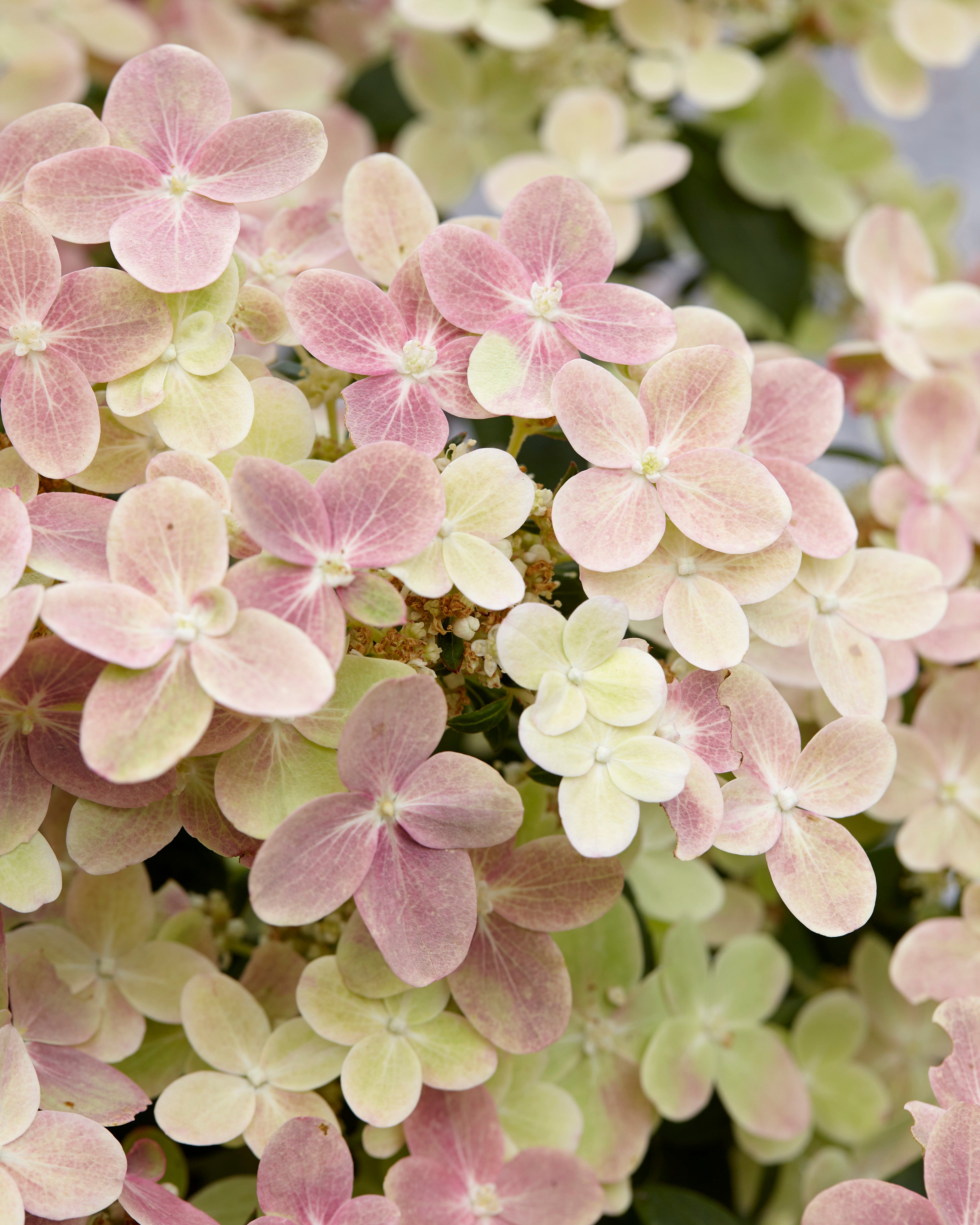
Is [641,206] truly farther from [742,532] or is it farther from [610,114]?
[742,532]

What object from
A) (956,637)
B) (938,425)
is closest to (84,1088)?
(956,637)

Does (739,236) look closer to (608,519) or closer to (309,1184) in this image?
(608,519)

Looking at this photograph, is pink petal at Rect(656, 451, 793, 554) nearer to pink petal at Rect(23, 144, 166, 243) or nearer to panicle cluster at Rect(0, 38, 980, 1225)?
panicle cluster at Rect(0, 38, 980, 1225)

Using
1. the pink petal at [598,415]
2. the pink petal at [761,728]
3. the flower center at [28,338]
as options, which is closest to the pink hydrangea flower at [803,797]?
the pink petal at [761,728]

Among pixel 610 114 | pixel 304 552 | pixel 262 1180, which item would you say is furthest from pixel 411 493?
pixel 610 114

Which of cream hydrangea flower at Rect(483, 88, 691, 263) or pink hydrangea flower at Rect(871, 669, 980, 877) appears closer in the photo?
pink hydrangea flower at Rect(871, 669, 980, 877)

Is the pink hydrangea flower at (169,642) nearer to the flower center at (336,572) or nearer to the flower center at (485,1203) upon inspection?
the flower center at (336,572)

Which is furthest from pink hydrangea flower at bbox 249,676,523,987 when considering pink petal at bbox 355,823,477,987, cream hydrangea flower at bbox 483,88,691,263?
cream hydrangea flower at bbox 483,88,691,263
